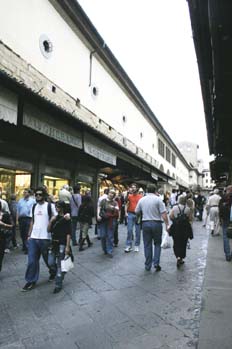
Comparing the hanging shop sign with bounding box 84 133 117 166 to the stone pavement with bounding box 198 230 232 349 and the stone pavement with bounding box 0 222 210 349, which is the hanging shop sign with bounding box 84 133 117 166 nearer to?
the stone pavement with bounding box 0 222 210 349

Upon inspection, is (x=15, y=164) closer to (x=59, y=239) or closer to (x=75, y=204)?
(x=75, y=204)

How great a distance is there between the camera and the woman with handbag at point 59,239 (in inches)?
204

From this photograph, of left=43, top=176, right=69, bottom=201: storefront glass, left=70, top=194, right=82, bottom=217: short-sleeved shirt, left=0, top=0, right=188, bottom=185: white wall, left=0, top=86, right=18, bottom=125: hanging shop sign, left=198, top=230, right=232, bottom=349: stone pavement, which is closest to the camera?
left=198, top=230, right=232, bottom=349: stone pavement

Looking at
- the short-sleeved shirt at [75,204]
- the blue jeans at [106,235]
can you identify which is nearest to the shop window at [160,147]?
the short-sleeved shirt at [75,204]

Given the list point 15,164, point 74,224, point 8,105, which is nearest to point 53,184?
point 15,164

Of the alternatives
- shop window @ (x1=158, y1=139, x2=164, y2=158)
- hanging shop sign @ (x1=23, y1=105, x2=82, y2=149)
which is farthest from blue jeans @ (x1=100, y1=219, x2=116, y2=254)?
shop window @ (x1=158, y1=139, x2=164, y2=158)

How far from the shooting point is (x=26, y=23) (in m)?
11.9

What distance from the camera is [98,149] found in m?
11.8

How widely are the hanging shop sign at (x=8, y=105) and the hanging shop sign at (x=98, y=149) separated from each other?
3706 mm

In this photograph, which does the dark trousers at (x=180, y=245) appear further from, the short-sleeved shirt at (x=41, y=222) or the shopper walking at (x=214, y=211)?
the shopper walking at (x=214, y=211)

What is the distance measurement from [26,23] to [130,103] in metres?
14.5

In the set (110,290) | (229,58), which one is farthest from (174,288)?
(229,58)

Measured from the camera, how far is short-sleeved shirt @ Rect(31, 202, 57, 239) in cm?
553

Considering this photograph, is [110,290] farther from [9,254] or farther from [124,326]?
[9,254]
